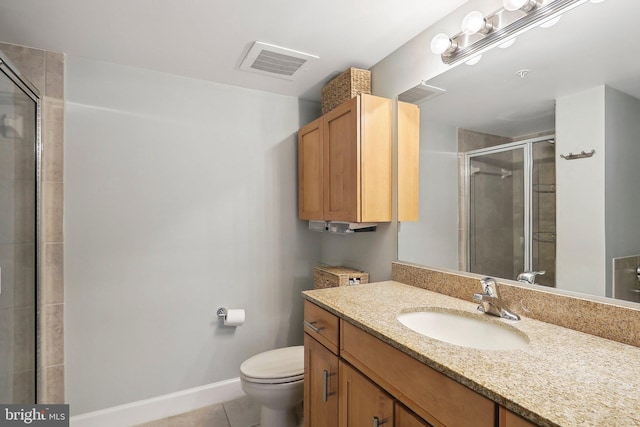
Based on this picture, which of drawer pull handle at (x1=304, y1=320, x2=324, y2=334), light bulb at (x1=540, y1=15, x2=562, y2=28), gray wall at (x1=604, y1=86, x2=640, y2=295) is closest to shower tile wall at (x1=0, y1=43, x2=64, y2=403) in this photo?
drawer pull handle at (x1=304, y1=320, x2=324, y2=334)

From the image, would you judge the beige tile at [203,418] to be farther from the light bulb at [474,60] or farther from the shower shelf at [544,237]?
the light bulb at [474,60]

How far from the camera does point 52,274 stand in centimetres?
185

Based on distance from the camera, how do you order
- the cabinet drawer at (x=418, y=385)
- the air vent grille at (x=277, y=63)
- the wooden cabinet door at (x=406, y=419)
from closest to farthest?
the cabinet drawer at (x=418, y=385) < the wooden cabinet door at (x=406, y=419) < the air vent grille at (x=277, y=63)

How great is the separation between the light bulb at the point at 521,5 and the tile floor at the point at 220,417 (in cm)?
241

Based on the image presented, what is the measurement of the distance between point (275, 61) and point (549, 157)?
1.59m

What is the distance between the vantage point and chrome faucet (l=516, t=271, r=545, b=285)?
1.22 metres

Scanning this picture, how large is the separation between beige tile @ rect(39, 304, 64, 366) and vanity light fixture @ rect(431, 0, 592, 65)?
2.57m

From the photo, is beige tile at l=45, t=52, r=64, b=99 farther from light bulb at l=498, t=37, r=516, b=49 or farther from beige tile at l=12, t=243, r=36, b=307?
light bulb at l=498, t=37, r=516, b=49

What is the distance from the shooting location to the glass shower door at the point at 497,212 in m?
1.29

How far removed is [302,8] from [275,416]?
2.17 metres

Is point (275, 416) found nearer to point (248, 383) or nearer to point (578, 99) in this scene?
point (248, 383)

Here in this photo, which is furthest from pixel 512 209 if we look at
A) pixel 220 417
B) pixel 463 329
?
pixel 220 417

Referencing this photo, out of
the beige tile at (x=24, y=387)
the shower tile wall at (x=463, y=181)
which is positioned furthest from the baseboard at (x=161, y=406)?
the shower tile wall at (x=463, y=181)

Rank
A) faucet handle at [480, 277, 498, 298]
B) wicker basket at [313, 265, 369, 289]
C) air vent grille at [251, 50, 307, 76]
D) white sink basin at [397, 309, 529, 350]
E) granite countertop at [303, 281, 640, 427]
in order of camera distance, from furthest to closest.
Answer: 1. wicker basket at [313, 265, 369, 289]
2. air vent grille at [251, 50, 307, 76]
3. faucet handle at [480, 277, 498, 298]
4. white sink basin at [397, 309, 529, 350]
5. granite countertop at [303, 281, 640, 427]
